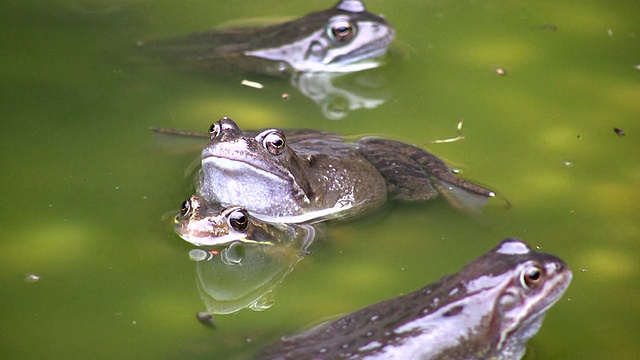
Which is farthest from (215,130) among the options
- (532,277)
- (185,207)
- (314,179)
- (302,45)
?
(532,277)

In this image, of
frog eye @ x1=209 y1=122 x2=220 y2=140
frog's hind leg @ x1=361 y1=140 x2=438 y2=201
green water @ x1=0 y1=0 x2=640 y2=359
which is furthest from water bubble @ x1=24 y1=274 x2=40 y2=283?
frog's hind leg @ x1=361 y1=140 x2=438 y2=201

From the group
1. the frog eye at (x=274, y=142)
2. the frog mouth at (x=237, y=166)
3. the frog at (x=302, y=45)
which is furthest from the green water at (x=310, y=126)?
the frog eye at (x=274, y=142)

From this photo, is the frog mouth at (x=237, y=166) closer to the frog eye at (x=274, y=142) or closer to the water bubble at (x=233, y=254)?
the frog eye at (x=274, y=142)

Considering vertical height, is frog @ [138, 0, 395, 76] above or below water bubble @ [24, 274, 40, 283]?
above

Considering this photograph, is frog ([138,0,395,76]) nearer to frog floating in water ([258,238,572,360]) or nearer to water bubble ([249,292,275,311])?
water bubble ([249,292,275,311])

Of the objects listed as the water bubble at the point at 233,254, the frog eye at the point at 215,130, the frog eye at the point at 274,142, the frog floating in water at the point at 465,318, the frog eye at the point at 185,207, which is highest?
the frog eye at the point at 215,130

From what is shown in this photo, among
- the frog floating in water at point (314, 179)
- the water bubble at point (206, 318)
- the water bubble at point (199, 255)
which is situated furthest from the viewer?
the frog floating in water at point (314, 179)

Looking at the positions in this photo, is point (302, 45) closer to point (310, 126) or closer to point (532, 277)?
point (310, 126)

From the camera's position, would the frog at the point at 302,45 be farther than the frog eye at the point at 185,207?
Yes
